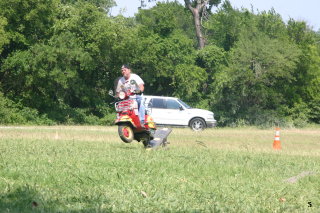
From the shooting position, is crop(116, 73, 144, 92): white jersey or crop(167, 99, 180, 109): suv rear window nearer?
crop(116, 73, 144, 92): white jersey

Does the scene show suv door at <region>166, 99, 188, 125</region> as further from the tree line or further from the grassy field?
the grassy field

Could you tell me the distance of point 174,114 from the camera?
111 ft

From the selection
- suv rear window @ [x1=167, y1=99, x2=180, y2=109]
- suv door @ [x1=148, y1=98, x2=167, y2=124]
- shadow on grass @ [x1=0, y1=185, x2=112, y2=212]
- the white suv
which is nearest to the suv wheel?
the white suv

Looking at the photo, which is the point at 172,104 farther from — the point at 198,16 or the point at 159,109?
the point at 198,16

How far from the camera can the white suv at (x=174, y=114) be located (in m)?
33.8

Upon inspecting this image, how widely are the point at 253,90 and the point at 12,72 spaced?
678 inches

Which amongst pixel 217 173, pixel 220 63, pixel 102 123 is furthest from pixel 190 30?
pixel 217 173

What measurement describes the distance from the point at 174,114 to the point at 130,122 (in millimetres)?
19492

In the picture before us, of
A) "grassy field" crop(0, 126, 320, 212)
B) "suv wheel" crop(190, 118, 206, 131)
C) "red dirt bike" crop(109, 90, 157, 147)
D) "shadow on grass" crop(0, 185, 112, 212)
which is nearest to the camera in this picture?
"shadow on grass" crop(0, 185, 112, 212)

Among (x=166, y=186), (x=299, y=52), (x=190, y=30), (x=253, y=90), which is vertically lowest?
(x=166, y=186)

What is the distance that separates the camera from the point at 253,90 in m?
45.5

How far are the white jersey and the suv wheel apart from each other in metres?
19.9

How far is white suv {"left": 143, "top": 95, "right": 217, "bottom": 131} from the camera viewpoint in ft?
111

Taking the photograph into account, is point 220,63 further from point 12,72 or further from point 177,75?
point 12,72
